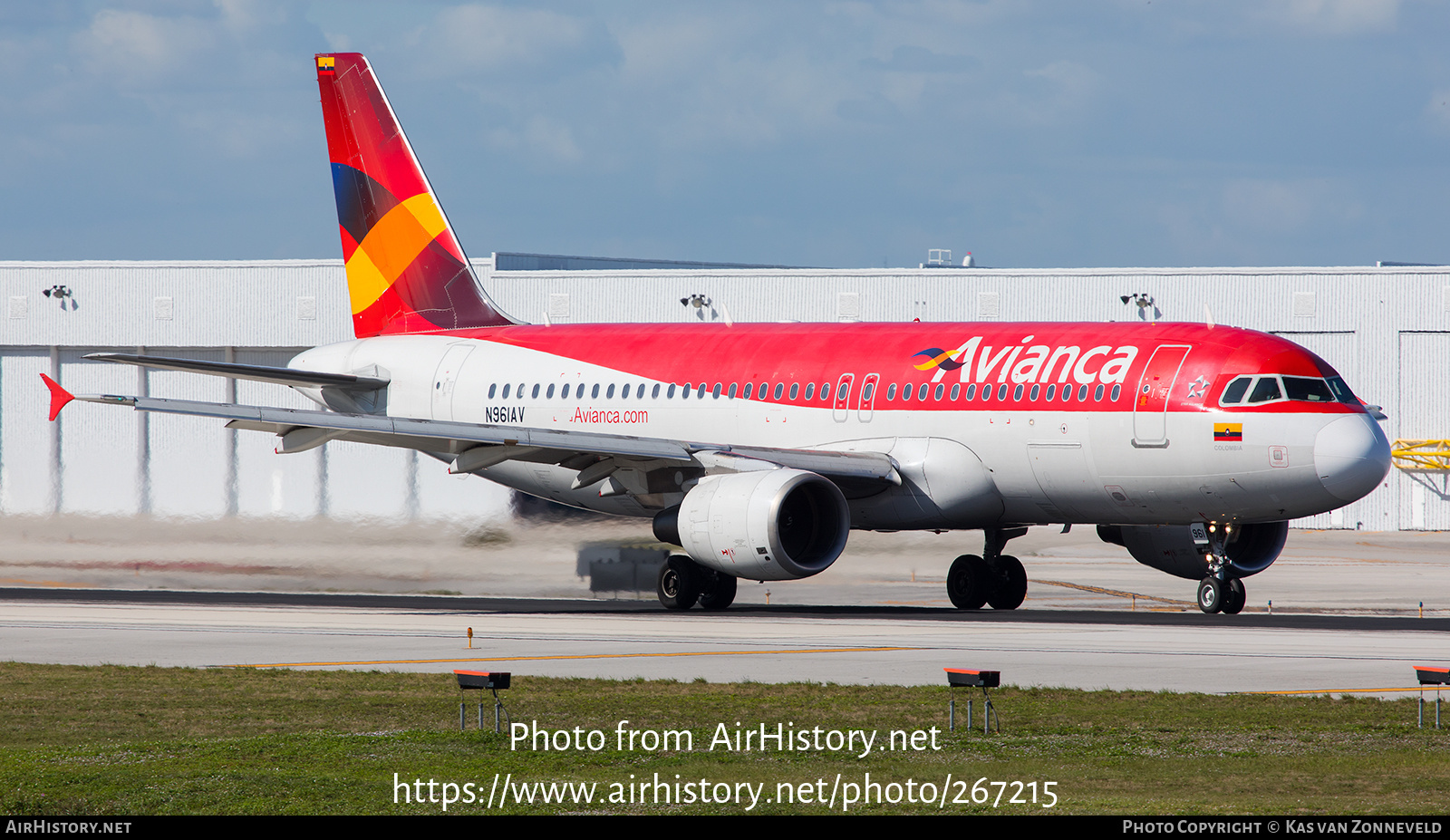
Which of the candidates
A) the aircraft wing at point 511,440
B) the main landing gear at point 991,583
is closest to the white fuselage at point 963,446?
the aircraft wing at point 511,440

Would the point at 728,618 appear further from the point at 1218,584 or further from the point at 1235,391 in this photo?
the point at 1235,391

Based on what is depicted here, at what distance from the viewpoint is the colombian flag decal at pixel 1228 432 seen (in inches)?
1006

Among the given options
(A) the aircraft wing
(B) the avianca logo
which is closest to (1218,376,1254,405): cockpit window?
(B) the avianca logo

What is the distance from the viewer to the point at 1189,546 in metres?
29.7

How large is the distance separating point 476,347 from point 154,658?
1510cm

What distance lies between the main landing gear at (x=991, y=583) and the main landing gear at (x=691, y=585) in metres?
3.95

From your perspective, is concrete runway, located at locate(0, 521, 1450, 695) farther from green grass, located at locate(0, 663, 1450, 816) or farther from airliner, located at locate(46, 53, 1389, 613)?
green grass, located at locate(0, 663, 1450, 816)

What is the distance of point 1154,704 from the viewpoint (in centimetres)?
1603

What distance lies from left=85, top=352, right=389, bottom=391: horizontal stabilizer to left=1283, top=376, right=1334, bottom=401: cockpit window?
55.1 feet

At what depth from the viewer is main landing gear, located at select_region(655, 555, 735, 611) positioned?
29125mm

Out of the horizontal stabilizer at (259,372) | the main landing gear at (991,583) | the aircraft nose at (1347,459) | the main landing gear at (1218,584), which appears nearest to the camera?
the aircraft nose at (1347,459)

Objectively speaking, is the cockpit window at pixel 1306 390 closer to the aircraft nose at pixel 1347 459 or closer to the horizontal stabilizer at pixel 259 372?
the aircraft nose at pixel 1347 459

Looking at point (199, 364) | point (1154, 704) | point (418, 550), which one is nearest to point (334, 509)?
point (418, 550)
